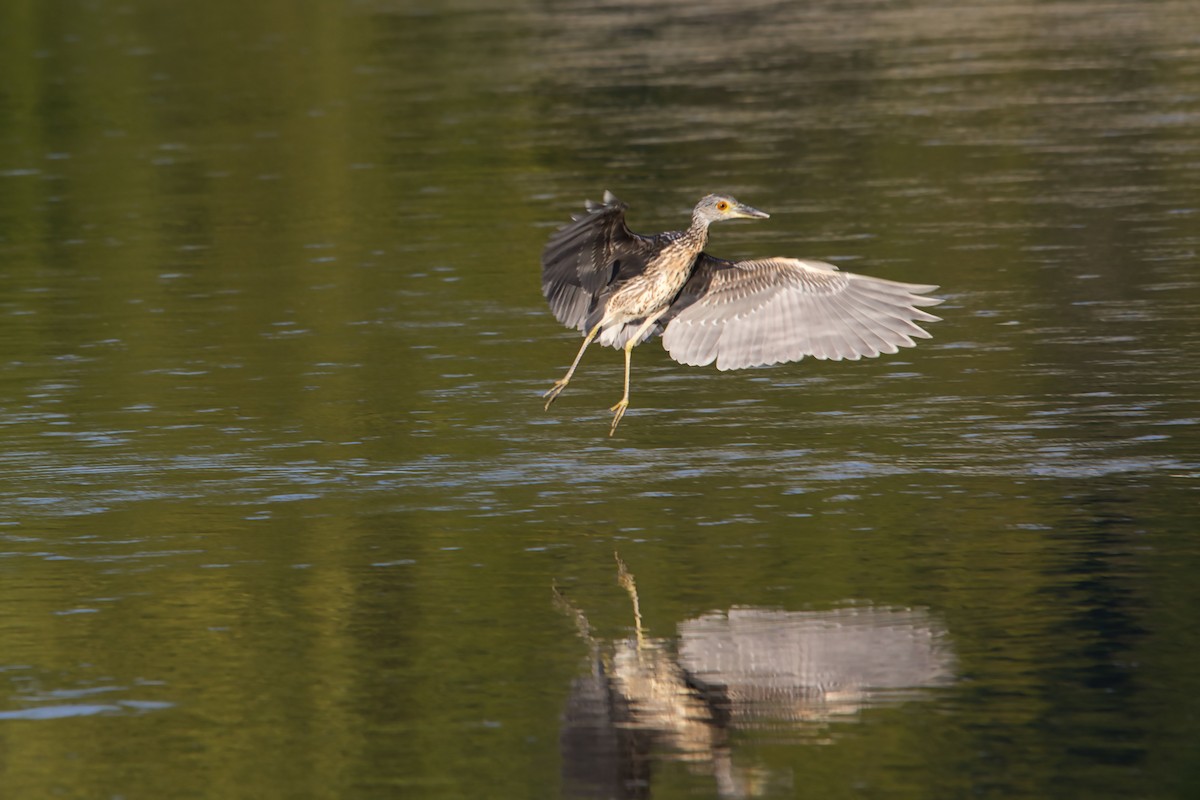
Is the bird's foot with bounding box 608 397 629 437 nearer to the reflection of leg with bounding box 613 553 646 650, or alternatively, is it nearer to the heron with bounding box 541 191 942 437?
the heron with bounding box 541 191 942 437

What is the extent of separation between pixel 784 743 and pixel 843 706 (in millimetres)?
452

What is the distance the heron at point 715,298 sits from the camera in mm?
12102

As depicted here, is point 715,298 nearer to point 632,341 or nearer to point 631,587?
point 632,341

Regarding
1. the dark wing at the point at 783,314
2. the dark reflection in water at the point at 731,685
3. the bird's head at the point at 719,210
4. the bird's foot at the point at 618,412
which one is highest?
the bird's head at the point at 719,210

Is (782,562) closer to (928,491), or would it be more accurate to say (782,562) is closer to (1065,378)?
(928,491)

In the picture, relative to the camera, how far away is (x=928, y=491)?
11477 millimetres

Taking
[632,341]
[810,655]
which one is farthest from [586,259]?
[810,655]

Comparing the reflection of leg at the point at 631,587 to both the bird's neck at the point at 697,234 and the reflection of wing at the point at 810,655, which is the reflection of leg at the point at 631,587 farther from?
the bird's neck at the point at 697,234

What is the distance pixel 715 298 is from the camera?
12586mm

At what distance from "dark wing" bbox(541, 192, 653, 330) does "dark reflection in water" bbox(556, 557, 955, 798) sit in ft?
9.18

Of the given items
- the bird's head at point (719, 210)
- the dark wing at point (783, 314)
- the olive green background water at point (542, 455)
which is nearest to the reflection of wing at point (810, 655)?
the olive green background water at point (542, 455)

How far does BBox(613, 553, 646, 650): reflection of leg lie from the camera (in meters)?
9.49

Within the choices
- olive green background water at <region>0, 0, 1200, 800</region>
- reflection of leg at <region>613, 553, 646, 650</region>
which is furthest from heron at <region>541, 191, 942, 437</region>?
reflection of leg at <region>613, 553, 646, 650</region>

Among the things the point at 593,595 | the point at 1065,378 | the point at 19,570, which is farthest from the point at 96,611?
the point at 1065,378
